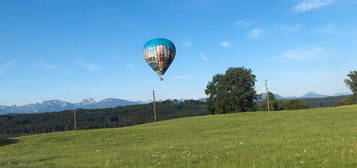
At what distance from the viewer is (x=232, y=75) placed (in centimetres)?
11019

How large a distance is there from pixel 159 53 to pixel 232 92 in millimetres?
61134

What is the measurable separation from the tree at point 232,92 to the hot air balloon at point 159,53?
5686 cm

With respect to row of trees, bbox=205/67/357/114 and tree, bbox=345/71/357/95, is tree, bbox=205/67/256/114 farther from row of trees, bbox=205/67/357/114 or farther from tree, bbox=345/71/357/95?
tree, bbox=345/71/357/95

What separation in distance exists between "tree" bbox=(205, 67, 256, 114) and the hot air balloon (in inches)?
2239

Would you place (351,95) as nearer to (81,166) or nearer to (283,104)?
(283,104)

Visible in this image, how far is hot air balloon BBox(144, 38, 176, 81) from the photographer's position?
48500 millimetres

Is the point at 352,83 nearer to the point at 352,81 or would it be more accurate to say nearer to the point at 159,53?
the point at 352,81

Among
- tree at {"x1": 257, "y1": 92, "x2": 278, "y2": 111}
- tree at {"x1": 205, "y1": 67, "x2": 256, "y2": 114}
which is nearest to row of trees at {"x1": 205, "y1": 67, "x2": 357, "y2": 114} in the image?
tree at {"x1": 205, "y1": 67, "x2": 256, "y2": 114}

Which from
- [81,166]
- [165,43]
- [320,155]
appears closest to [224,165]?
[320,155]

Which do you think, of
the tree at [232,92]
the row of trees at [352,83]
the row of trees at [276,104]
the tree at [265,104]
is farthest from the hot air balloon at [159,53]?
the row of trees at [352,83]

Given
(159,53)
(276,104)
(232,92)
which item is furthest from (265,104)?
(159,53)

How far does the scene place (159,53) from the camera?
48.6 meters

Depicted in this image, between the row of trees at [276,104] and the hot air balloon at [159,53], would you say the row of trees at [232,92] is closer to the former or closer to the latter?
the row of trees at [276,104]

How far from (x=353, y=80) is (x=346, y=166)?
466 ft
